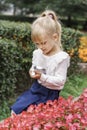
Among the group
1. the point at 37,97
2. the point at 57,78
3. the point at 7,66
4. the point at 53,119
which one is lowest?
the point at 7,66

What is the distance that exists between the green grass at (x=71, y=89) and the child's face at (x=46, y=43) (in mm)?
2017

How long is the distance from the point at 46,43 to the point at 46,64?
208 mm

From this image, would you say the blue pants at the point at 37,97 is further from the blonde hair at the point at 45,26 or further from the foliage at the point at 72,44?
the foliage at the point at 72,44

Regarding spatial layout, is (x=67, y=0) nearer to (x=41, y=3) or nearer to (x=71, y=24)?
(x=41, y=3)

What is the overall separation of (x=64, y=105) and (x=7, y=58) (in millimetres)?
2694

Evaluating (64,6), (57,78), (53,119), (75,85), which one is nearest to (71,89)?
(75,85)

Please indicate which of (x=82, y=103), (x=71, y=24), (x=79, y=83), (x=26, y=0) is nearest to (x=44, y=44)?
(x=82, y=103)

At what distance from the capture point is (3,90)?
19.0 ft

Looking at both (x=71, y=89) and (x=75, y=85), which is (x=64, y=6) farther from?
(x=71, y=89)

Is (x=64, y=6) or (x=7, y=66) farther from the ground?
(x=7, y=66)

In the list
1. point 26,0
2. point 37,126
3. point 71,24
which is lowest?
point 71,24

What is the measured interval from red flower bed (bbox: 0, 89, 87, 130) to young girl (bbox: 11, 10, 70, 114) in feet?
2.22

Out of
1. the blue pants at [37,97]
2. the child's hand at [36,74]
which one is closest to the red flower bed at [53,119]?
the child's hand at [36,74]

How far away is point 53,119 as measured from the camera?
2775 millimetres
